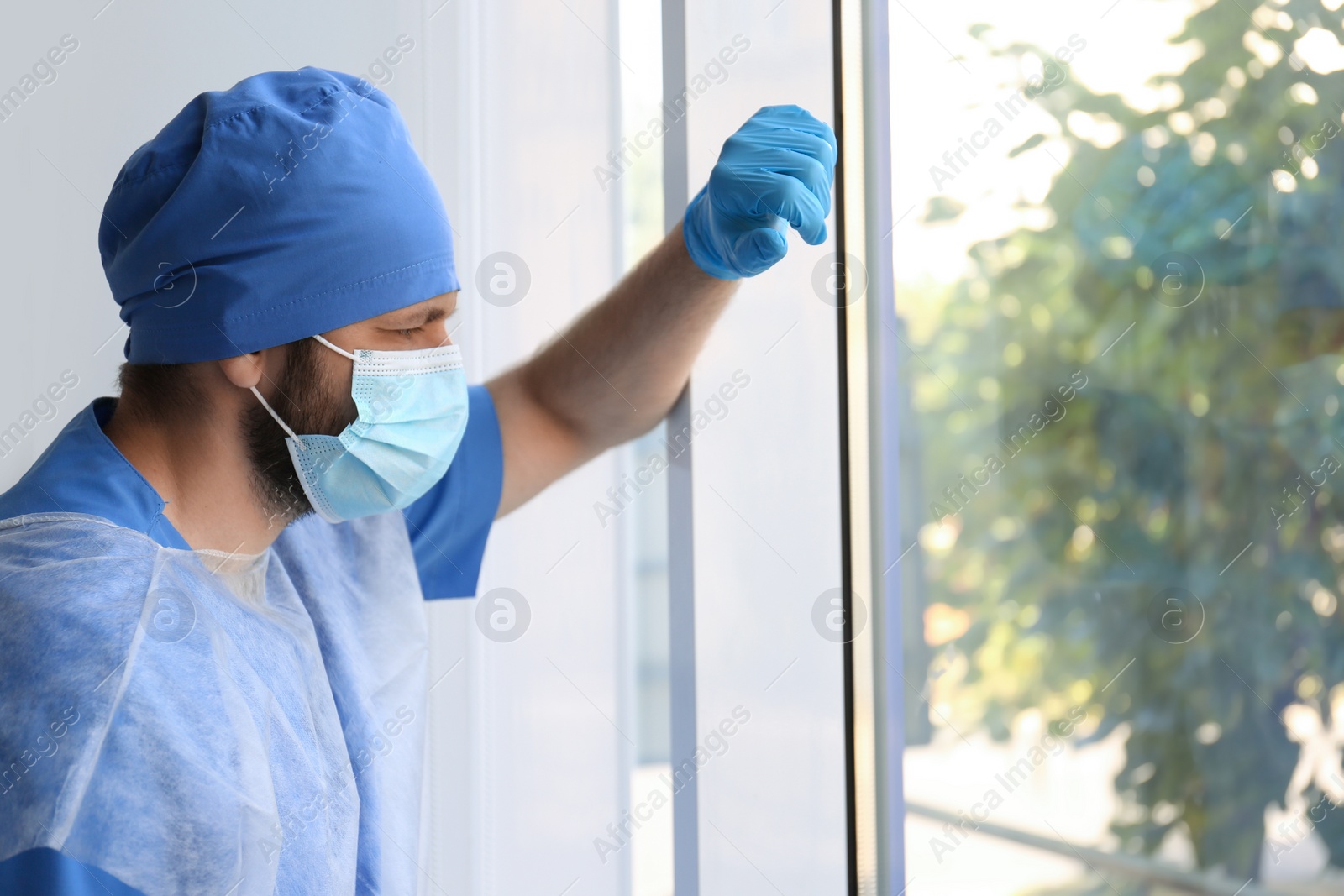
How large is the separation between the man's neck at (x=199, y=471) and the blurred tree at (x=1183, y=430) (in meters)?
0.70

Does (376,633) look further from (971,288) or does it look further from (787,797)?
(971,288)

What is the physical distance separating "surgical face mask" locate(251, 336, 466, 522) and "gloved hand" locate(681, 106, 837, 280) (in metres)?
0.33

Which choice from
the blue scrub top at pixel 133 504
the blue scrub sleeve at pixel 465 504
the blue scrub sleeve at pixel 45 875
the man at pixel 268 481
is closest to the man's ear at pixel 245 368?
the man at pixel 268 481

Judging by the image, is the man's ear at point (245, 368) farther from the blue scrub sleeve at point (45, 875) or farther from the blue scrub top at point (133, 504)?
the blue scrub sleeve at point (45, 875)

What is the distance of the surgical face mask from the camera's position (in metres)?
0.95

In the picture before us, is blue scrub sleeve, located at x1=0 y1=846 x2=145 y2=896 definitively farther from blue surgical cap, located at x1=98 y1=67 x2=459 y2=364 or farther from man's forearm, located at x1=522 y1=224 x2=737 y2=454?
man's forearm, located at x1=522 y1=224 x2=737 y2=454

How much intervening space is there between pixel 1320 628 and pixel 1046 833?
0.93 feet

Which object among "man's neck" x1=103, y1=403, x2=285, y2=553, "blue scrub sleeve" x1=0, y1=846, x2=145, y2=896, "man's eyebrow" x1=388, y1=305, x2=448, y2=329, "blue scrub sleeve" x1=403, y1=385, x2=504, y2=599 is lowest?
"blue scrub sleeve" x1=0, y1=846, x2=145, y2=896

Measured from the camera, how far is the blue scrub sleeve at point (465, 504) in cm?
113

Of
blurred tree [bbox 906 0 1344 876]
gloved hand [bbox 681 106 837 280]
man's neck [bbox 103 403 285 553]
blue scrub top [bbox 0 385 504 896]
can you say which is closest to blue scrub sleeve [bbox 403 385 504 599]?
blue scrub top [bbox 0 385 504 896]

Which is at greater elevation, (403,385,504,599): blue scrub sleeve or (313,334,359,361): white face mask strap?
(313,334,359,361): white face mask strap

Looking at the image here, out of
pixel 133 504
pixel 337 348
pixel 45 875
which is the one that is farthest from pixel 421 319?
pixel 45 875

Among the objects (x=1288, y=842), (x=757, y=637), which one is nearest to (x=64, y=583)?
(x=757, y=637)

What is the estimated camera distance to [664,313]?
3.17 feet
